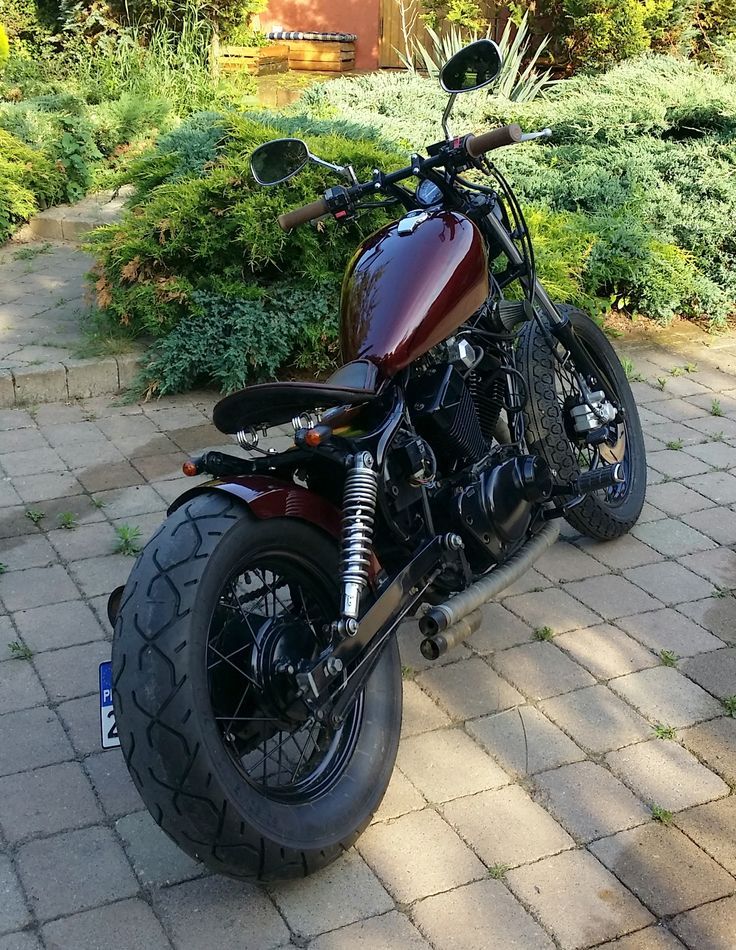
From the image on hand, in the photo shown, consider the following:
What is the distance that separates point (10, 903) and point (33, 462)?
2.49 metres

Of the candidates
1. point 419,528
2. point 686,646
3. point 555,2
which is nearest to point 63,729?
point 419,528

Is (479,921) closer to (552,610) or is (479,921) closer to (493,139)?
(552,610)

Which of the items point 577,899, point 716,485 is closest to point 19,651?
point 577,899

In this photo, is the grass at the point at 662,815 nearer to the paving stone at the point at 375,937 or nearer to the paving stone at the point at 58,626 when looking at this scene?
the paving stone at the point at 375,937

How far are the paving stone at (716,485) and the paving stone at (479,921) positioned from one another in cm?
251

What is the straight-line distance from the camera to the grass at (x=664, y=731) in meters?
2.95

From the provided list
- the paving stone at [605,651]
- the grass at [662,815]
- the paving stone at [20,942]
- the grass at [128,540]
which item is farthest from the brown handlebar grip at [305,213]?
the paving stone at [20,942]

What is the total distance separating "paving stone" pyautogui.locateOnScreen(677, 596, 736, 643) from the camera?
348cm

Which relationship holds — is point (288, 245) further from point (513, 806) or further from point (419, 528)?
point (513, 806)

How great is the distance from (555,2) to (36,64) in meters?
5.34

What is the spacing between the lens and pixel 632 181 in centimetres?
701

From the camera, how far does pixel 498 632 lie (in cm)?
343

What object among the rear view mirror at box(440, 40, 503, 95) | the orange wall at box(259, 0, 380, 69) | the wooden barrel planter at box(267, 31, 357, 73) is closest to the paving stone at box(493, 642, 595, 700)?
the rear view mirror at box(440, 40, 503, 95)

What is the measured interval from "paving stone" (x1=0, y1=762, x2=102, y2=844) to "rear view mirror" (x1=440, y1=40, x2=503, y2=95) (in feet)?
7.26
